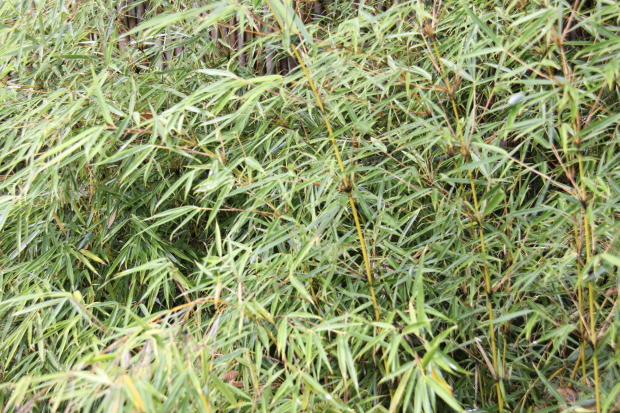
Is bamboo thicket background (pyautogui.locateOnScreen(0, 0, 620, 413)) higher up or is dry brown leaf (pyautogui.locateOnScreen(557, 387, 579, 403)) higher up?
bamboo thicket background (pyautogui.locateOnScreen(0, 0, 620, 413))

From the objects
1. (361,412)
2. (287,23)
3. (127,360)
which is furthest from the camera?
(361,412)

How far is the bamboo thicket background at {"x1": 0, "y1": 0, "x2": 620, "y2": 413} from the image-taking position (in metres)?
1.31

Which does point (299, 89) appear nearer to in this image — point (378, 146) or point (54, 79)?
point (378, 146)

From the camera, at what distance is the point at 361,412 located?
4.76ft

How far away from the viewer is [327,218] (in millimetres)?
1565

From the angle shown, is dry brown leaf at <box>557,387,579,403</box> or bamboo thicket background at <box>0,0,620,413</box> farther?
dry brown leaf at <box>557,387,579,403</box>

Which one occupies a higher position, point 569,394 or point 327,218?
point 327,218

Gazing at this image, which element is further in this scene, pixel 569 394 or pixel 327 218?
pixel 327 218

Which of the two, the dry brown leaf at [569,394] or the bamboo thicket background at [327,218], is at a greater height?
the bamboo thicket background at [327,218]

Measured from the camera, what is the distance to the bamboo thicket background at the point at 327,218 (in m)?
1.31

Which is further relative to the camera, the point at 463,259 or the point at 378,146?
the point at 378,146

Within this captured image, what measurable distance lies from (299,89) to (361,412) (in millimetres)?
1111

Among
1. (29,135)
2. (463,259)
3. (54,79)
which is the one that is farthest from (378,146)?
(54,79)

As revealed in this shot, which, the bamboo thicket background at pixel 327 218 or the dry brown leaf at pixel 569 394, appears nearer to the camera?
the bamboo thicket background at pixel 327 218
